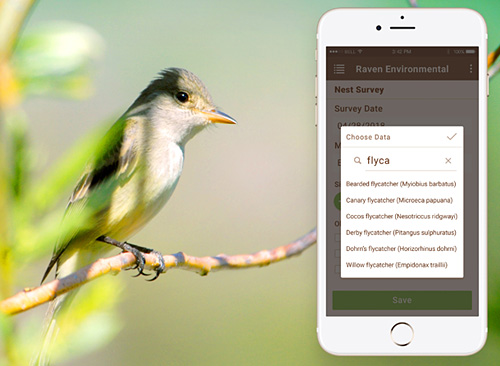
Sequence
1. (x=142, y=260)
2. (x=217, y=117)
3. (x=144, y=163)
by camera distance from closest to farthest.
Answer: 1. (x=142, y=260)
2. (x=144, y=163)
3. (x=217, y=117)

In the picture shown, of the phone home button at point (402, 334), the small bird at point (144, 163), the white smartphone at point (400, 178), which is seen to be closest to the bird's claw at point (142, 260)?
the small bird at point (144, 163)

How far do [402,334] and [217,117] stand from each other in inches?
20.9

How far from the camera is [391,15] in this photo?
0.96 meters

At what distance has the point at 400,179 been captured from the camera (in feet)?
3.15

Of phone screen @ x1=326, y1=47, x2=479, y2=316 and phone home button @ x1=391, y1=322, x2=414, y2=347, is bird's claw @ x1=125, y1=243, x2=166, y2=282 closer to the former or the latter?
phone screen @ x1=326, y1=47, x2=479, y2=316

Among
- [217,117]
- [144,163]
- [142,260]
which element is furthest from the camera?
[217,117]

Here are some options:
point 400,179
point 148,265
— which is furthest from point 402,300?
point 148,265

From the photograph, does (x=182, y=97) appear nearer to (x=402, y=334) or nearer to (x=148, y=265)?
(x=148, y=265)

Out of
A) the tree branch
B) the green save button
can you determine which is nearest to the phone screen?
the green save button

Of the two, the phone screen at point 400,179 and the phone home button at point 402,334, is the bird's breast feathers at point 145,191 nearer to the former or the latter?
the phone screen at point 400,179

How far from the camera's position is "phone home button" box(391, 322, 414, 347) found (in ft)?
3.18

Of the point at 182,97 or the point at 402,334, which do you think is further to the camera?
the point at 182,97

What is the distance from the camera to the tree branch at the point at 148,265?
0.85 ft

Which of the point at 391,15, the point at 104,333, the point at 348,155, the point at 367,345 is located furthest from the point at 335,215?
the point at 104,333
